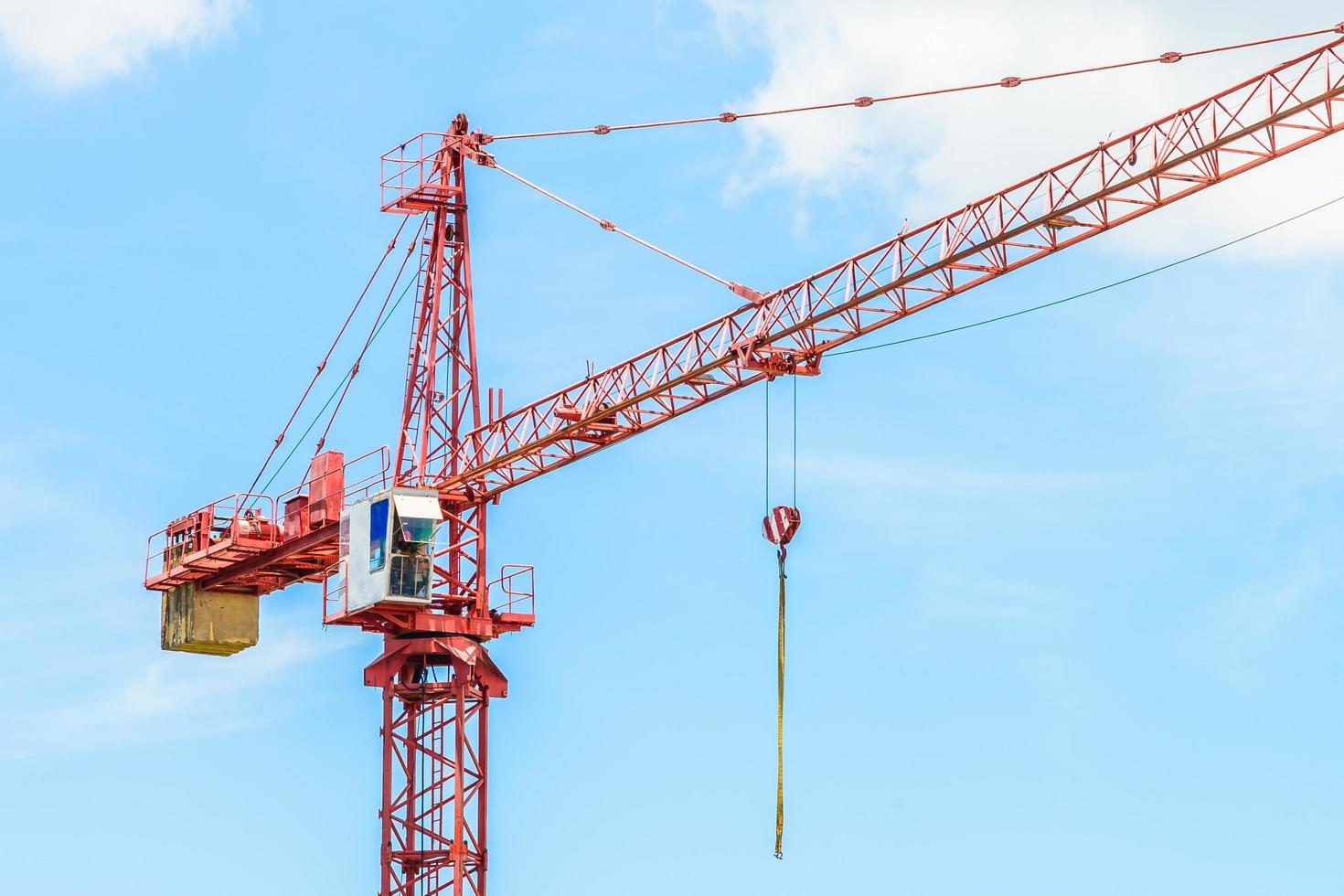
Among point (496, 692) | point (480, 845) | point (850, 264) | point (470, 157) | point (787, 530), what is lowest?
point (480, 845)

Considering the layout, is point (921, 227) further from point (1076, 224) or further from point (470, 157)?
point (470, 157)

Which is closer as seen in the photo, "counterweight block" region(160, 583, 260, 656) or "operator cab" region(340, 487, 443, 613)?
"operator cab" region(340, 487, 443, 613)

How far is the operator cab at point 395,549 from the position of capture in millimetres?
74625

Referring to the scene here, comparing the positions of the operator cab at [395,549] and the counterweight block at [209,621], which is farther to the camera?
the counterweight block at [209,621]

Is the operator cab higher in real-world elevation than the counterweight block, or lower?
higher

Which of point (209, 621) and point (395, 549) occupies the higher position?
point (395, 549)

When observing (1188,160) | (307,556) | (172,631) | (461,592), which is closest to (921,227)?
(1188,160)

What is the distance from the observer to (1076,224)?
216 ft

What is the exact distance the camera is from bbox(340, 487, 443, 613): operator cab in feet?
245

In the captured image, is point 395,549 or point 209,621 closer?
point 395,549

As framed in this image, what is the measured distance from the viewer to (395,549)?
245 ft

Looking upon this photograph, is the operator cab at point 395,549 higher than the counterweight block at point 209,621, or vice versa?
the operator cab at point 395,549

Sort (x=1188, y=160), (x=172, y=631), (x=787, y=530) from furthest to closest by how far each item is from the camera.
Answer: (x=172, y=631), (x=787, y=530), (x=1188, y=160)

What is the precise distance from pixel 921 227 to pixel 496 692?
22182 millimetres
